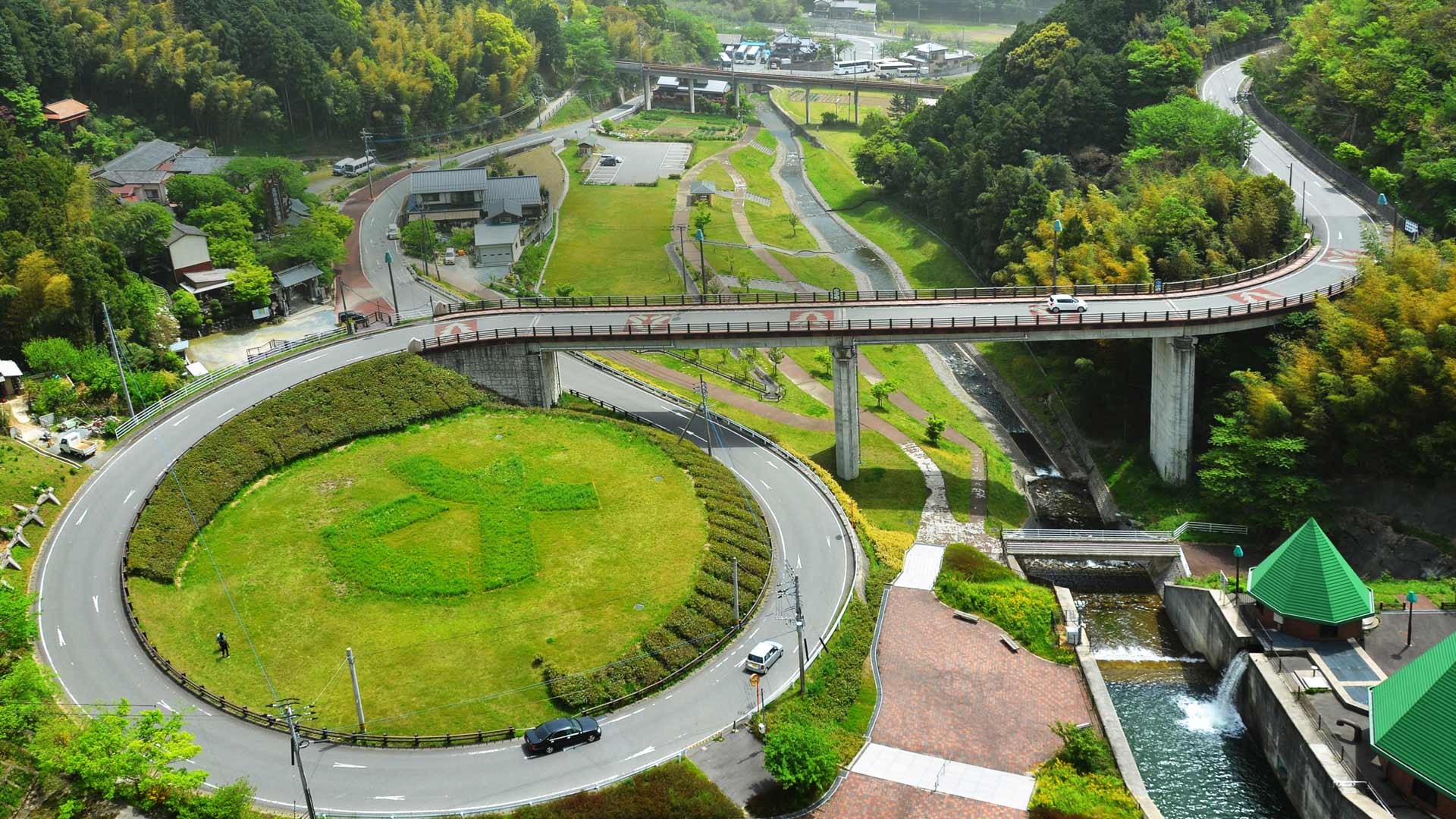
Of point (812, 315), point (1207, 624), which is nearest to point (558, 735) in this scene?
point (1207, 624)

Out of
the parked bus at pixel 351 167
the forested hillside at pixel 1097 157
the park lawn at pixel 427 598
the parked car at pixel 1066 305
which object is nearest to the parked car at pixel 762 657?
the park lawn at pixel 427 598

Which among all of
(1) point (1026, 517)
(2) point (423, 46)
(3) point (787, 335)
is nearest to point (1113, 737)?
(1) point (1026, 517)

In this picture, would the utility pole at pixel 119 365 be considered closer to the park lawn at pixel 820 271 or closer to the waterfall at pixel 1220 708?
the waterfall at pixel 1220 708

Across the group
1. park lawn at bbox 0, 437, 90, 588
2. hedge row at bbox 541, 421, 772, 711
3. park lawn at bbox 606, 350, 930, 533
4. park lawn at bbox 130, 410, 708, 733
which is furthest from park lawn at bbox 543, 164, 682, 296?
park lawn at bbox 0, 437, 90, 588

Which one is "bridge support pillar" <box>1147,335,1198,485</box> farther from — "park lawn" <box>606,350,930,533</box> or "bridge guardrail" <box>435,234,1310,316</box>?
"park lawn" <box>606,350,930,533</box>

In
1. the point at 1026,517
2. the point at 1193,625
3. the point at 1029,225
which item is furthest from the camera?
the point at 1029,225

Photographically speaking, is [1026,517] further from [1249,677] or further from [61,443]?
[61,443]
